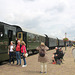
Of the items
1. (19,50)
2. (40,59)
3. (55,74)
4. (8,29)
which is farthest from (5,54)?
(55,74)

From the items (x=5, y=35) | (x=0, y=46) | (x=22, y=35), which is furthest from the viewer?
(x=22, y=35)

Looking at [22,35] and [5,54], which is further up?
[22,35]

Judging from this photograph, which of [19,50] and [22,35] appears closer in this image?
[19,50]

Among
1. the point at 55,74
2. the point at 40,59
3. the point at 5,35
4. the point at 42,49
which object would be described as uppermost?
the point at 5,35

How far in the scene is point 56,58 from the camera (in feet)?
35.3

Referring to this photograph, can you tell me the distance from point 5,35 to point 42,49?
408 centimetres

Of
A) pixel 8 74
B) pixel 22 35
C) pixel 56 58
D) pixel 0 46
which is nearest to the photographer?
pixel 8 74

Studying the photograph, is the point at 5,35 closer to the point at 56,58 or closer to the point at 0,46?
the point at 0,46

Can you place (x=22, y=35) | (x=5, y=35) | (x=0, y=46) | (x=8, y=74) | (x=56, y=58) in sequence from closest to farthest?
(x=8, y=74) → (x=0, y=46) → (x=5, y=35) → (x=56, y=58) → (x=22, y=35)

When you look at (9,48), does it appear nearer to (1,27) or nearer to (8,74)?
(1,27)

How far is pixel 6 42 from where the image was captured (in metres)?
10.3

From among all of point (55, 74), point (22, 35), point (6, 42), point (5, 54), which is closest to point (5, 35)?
point (6, 42)

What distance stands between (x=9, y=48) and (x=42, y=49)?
363 centimetres

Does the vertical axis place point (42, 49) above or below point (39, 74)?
above
